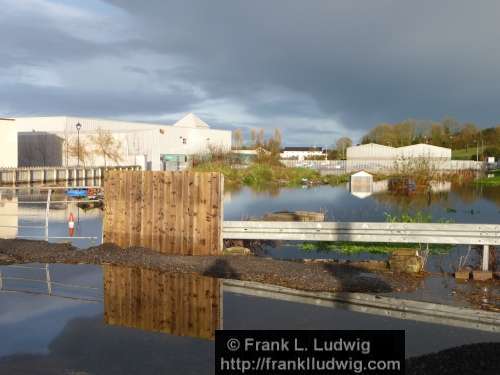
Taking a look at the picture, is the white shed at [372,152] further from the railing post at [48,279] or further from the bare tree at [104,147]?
the railing post at [48,279]

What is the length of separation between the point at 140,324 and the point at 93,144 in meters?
69.0

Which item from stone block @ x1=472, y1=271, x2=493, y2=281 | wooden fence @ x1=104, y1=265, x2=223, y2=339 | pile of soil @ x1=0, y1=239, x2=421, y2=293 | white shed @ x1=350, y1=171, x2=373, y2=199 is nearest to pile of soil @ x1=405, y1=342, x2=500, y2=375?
wooden fence @ x1=104, y1=265, x2=223, y2=339

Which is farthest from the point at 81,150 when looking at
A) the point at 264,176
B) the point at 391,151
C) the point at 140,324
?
the point at 140,324

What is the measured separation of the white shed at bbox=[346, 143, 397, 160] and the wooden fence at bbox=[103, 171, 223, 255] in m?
77.9

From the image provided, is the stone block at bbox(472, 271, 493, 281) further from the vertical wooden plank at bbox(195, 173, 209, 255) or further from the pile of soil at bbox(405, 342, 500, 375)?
the vertical wooden plank at bbox(195, 173, 209, 255)

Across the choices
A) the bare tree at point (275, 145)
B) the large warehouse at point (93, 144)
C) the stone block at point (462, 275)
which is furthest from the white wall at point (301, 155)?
the stone block at point (462, 275)

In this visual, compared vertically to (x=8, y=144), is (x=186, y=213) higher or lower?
lower

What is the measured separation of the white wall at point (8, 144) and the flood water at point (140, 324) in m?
50.7

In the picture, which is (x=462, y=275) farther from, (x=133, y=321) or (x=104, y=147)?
(x=104, y=147)

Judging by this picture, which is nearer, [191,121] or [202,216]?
[202,216]

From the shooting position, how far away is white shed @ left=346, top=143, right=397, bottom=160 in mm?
92650

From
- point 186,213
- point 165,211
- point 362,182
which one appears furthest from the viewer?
point 362,182

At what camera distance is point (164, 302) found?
9609 mm

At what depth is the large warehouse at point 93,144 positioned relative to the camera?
73.3 meters
